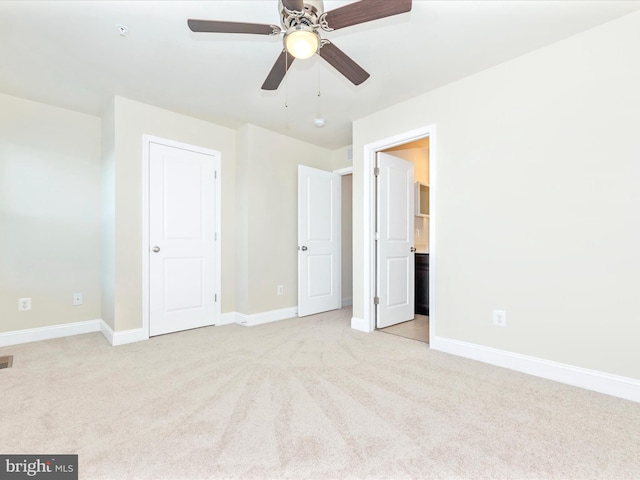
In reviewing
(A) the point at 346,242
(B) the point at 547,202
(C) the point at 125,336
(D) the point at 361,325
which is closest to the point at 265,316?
(D) the point at 361,325

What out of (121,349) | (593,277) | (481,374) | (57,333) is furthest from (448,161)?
(57,333)

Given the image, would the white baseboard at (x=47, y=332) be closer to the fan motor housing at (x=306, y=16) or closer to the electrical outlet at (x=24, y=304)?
the electrical outlet at (x=24, y=304)

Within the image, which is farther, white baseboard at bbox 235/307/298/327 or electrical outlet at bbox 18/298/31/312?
white baseboard at bbox 235/307/298/327

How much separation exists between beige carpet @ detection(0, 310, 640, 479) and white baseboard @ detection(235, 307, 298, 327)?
1014 mm

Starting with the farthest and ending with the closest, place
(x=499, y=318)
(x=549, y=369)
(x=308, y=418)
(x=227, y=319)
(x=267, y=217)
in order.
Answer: (x=267, y=217), (x=227, y=319), (x=499, y=318), (x=549, y=369), (x=308, y=418)

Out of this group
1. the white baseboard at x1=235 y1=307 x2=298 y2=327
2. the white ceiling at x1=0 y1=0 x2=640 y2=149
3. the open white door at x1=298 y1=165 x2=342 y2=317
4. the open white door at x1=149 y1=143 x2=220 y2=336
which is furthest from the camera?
the open white door at x1=298 y1=165 x2=342 y2=317

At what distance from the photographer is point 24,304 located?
10.5ft

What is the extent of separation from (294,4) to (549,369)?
2810 mm

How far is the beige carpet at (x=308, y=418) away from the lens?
4.61 feet

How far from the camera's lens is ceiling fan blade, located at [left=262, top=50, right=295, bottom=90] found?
1889 mm

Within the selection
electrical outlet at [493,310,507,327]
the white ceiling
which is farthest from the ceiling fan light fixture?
electrical outlet at [493,310,507,327]

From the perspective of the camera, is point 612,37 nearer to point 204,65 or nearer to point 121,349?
point 204,65

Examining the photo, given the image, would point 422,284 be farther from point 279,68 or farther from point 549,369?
point 279,68

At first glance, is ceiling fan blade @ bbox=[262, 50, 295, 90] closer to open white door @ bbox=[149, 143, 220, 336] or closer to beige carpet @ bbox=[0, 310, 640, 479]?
open white door @ bbox=[149, 143, 220, 336]
